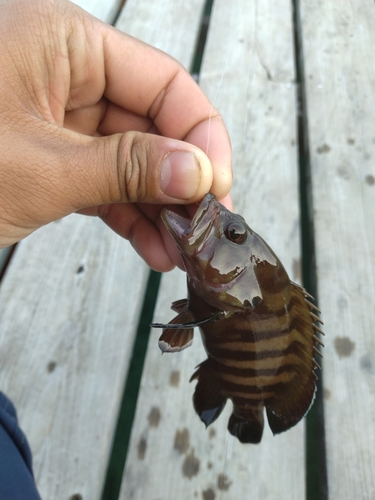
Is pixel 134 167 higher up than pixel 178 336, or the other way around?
pixel 134 167

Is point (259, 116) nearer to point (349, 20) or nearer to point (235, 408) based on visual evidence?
point (349, 20)

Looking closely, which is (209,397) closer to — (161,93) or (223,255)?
(223,255)

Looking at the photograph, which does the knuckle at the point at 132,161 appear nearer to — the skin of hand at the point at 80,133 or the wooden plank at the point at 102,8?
the skin of hand at the point at 80,133

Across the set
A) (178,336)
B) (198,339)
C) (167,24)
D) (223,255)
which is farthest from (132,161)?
(167,24)

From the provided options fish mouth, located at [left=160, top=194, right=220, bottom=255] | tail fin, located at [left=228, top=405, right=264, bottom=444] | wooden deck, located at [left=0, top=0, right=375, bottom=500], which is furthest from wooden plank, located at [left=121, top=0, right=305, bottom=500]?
fish mouth, located at [left=160, top=194, right=220, bottom=255]

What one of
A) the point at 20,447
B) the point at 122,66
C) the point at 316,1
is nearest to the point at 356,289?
the point at 122,66

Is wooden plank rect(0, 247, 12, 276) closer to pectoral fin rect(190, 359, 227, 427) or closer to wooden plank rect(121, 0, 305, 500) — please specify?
wooden plank rect(121, 0, 305, 500)
